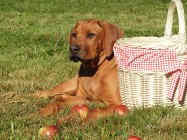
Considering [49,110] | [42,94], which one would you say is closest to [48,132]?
[49,110]

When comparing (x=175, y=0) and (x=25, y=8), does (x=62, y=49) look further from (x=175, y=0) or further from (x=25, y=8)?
(x=25, y=8)

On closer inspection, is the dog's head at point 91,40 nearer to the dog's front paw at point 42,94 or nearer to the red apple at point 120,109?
the dog's front paw at point 42,94

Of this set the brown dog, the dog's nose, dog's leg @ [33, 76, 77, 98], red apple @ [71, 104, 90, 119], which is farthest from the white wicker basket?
dog's leg @ [33, 76, 77, 98]

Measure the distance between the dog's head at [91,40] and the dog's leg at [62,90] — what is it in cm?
63

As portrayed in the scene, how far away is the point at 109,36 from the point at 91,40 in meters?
0.24

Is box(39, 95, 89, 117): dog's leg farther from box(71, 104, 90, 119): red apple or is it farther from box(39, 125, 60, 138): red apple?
box(39, 125, 60, 138): red apple

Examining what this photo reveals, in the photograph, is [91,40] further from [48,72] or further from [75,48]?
[48,72]

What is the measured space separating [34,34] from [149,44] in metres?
7.40

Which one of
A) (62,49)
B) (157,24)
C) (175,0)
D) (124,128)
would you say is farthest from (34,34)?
(124,128)

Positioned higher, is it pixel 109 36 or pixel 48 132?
pixel 109 36

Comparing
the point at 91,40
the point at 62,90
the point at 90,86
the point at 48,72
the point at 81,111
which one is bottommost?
the point at 48,72

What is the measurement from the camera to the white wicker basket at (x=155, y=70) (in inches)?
207

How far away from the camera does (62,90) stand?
645 cm

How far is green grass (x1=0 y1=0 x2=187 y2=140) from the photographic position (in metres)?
4.55
